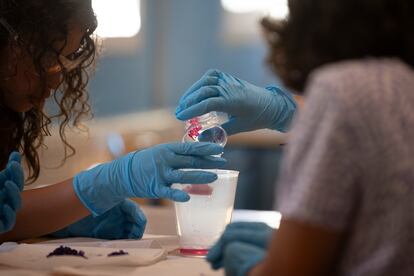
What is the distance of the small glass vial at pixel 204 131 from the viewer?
4.79 ft

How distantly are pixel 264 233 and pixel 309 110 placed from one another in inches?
11.3

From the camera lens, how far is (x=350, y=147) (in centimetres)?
78

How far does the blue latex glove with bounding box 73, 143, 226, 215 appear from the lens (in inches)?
54.5

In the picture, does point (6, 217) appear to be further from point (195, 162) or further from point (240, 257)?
point (240, 257)

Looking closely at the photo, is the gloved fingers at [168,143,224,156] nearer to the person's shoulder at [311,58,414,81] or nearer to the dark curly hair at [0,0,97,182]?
the dark curly hair at [0,0,97,182]

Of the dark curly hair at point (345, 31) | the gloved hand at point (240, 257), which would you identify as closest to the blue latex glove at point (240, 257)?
the gloved hand at point (240, 257)

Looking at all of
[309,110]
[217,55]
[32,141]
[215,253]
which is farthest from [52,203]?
[217,55]

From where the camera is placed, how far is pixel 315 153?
797 mm

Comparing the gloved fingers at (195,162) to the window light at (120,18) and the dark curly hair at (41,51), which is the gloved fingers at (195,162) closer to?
the dark curly hair at (41,51)

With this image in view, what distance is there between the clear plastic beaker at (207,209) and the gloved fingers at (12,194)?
30cm

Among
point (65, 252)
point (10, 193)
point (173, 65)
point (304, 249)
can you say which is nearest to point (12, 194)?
point (10, 193)

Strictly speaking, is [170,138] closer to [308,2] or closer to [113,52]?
[113,52]

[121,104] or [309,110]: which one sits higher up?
[309,110]

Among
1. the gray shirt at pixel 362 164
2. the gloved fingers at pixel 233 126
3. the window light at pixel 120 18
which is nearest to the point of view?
the gray shirt at pixel 362 164
